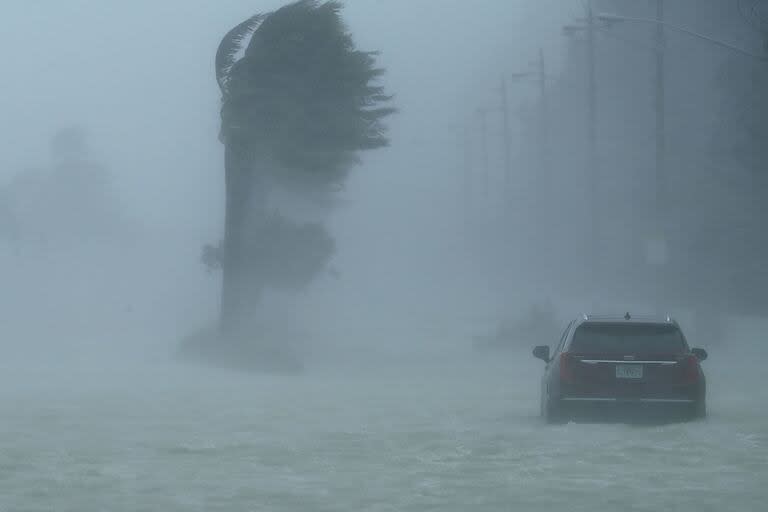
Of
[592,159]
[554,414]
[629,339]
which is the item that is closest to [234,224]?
[592,159]

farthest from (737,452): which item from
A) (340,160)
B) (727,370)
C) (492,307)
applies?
(492,307)

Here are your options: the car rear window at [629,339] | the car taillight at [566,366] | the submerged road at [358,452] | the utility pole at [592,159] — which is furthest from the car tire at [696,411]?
the utility pole at [592,159]

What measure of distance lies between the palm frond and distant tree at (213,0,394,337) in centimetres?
3

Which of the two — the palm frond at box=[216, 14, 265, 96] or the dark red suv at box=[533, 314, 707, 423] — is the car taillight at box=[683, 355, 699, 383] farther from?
the palm frond at box=[216, 14, 265, 96]

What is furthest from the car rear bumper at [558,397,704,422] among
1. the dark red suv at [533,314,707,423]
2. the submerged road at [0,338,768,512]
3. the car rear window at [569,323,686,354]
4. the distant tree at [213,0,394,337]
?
the distant tree at [213,0,394,337]

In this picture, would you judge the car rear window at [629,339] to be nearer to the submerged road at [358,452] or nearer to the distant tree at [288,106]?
the submerged road at [358,452]

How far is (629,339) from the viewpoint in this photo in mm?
20891

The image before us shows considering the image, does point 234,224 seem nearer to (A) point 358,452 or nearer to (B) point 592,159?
(B) point 592,159

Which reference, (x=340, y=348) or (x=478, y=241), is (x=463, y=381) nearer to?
(x=340, y=348)

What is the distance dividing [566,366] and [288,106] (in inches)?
968

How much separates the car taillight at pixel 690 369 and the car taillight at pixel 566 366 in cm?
136

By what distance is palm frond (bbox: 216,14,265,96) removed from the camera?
44.2 metres

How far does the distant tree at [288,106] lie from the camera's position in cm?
4428

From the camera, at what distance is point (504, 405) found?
26.7 m
